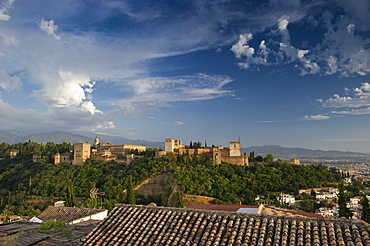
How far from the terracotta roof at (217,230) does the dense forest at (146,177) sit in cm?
3085

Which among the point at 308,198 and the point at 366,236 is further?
the point at 308,198

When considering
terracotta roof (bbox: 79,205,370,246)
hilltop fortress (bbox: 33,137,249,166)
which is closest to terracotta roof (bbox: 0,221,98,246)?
terracotta roof (bbox: 79,205,370,246)

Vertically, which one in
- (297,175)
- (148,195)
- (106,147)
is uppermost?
(106,147)

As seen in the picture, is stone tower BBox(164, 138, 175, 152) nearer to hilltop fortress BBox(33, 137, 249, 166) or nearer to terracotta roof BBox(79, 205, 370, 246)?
hilltop fortress BBox(33, 137, 249, 166)

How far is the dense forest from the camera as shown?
1567 inches

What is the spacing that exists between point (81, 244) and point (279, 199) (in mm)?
34260

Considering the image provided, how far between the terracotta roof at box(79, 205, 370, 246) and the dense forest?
30.8 meters

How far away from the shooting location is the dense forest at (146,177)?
131 feet

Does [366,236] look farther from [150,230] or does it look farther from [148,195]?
[148,195]

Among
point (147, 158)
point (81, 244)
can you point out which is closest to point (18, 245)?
point (81, 244)

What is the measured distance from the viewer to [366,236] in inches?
199

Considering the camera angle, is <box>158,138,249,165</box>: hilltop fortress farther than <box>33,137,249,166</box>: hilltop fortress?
No

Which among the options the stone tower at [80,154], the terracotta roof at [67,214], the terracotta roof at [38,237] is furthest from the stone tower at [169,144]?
the terracotta roof at [38,237]

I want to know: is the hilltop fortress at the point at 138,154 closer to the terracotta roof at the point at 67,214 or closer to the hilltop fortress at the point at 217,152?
the hilltop fortress at the point at 217,152
